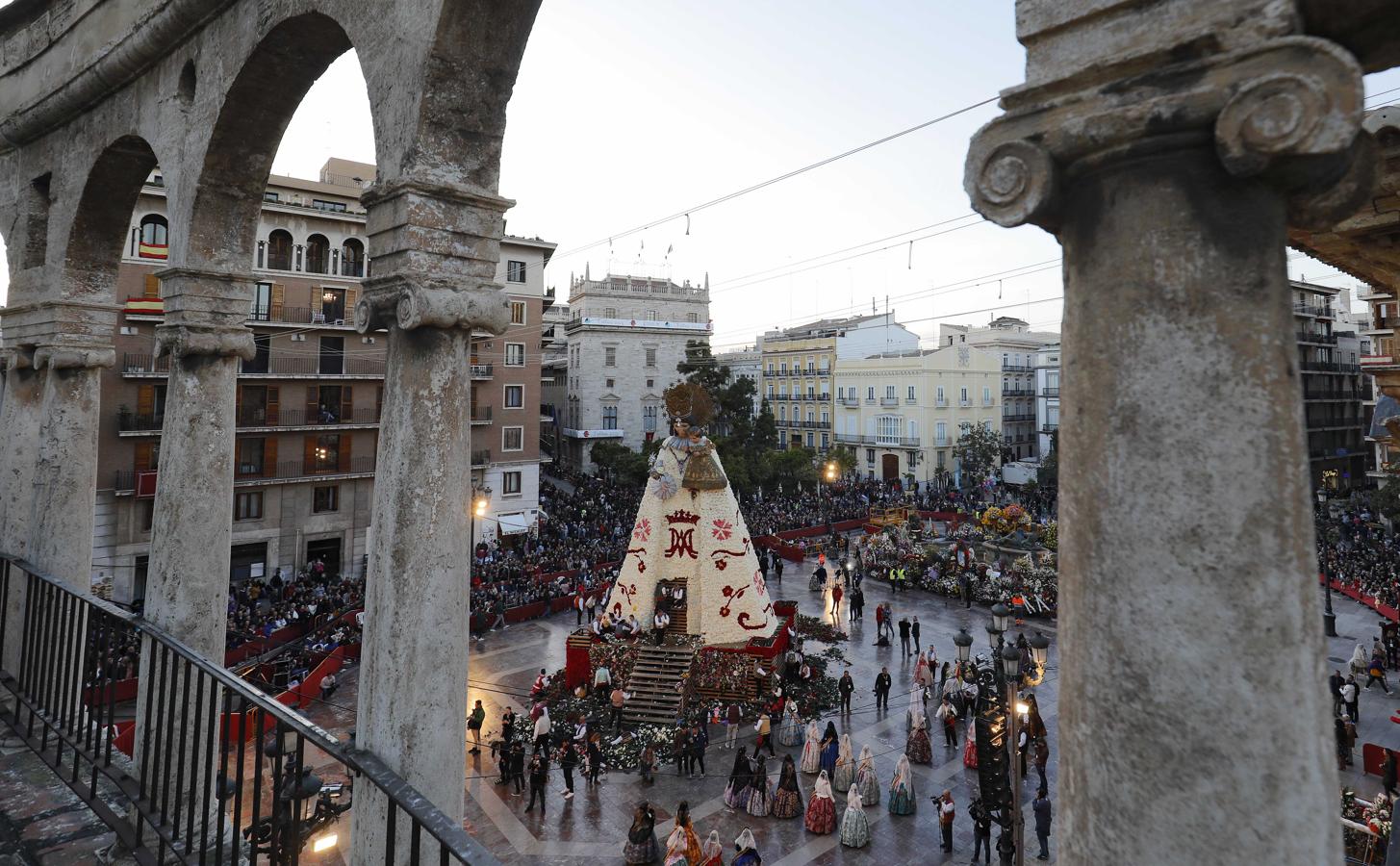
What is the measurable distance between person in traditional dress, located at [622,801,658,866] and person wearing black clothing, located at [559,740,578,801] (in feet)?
6.38

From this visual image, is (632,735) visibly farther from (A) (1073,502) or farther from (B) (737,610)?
(A) (1073,502)

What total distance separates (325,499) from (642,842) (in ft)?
60.2

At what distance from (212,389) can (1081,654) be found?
5616 millimetres

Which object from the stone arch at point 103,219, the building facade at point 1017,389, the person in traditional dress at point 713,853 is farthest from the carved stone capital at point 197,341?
the building facade at point 1017,389

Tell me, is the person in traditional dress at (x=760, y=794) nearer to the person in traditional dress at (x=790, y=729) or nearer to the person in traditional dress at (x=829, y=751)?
the person in traditional dress at (x=829, y=751)

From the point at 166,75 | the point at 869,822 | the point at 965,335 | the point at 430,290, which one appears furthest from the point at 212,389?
the point at 965,335

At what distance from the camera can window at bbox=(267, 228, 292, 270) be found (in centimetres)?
2226

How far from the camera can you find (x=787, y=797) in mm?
10008

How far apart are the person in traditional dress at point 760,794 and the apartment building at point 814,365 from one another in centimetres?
3689

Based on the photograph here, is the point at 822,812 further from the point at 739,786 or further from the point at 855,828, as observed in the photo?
the point at 739,786

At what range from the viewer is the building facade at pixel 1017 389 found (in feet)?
153

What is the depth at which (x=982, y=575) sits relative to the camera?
2177 centimetres

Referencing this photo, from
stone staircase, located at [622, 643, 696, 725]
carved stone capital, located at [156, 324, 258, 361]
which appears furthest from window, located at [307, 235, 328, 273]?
carved stone capital, located at [156, 324, 258, 361]

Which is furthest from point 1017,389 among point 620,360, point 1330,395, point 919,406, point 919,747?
point 919,747
